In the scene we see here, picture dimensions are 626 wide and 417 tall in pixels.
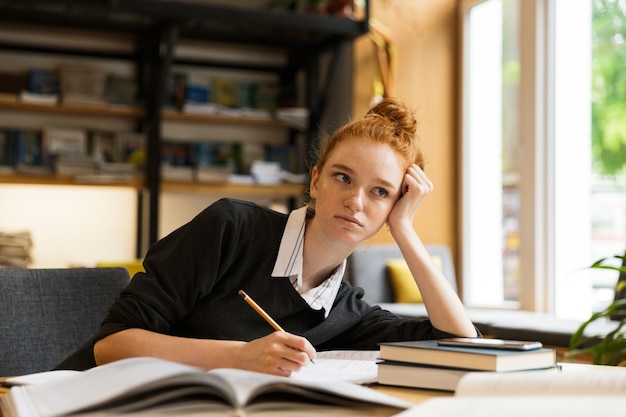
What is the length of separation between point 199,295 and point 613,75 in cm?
346

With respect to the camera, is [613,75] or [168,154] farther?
[168,154]

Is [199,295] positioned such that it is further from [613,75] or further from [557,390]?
[613,75]

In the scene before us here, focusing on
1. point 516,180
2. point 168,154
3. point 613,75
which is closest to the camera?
point 613,75

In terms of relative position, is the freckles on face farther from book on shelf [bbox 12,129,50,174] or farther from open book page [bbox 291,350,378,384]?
book on shelf [bbox 12,129,50,174]

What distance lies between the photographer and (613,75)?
4.45 meters

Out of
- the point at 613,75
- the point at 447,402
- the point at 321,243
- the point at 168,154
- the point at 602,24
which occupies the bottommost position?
the point at 447,402

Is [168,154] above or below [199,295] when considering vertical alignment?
above

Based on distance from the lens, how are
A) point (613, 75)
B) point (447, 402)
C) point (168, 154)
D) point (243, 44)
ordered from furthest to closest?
point (243, 44) → point (168, 154) → point (613, 75) → point (447, 402)

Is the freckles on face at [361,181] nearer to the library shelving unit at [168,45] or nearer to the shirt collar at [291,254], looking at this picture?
the shirt collar at [291,254]

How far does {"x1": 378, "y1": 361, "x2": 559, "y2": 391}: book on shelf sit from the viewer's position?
3.92ft

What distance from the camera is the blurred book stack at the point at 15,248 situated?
4848mm

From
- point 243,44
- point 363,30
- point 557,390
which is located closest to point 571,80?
point 363,30

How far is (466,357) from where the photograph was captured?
119 cm

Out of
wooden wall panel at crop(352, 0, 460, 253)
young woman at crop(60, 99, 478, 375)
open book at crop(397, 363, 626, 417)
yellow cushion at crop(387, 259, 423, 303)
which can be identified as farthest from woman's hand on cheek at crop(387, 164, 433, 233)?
wooden wall panel at crop(352, 0, 460, 253)
